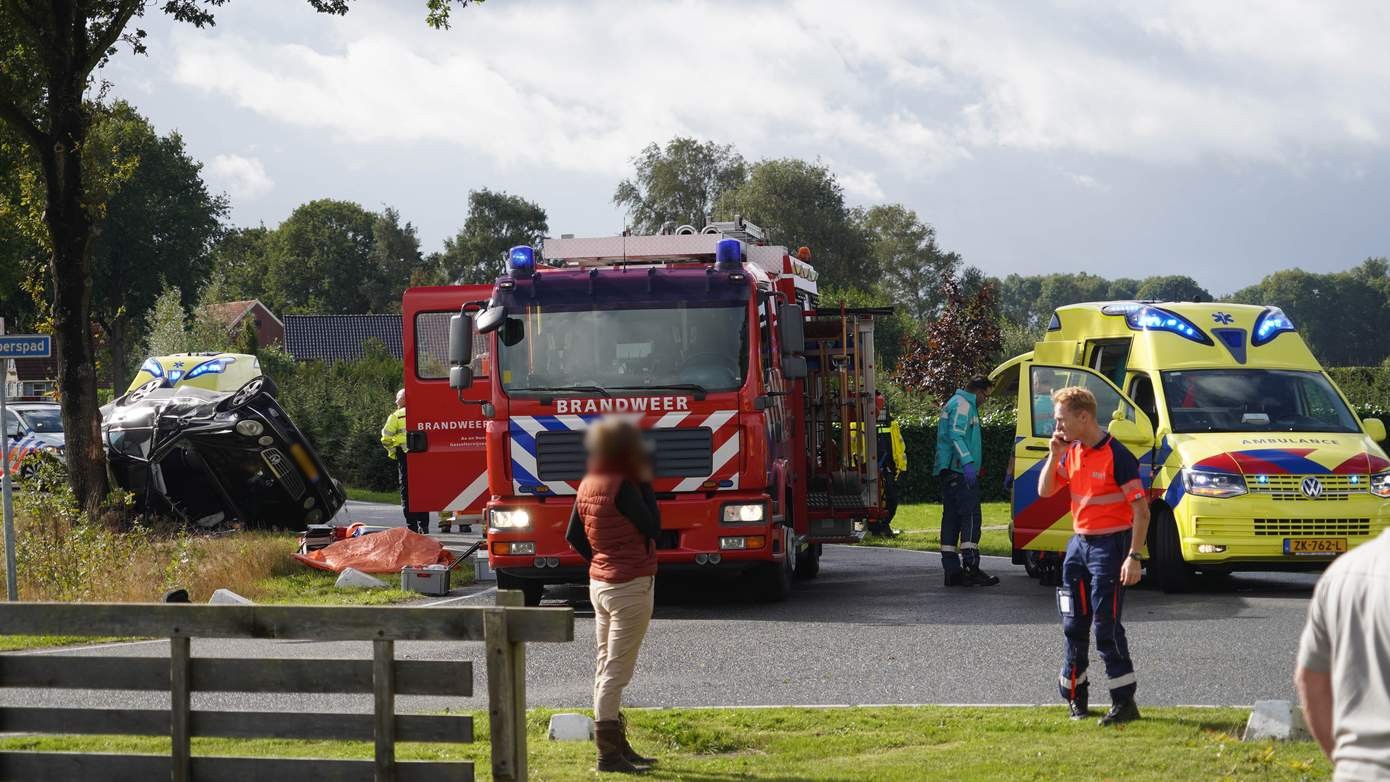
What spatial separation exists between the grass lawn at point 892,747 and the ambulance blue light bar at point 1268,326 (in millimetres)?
7287

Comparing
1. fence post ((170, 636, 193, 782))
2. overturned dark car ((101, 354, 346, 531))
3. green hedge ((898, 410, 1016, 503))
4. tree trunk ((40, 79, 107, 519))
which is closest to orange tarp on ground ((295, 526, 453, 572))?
tree trunk ((40, 79, 107, 519))

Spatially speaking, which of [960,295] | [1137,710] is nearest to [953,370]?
[960,295]

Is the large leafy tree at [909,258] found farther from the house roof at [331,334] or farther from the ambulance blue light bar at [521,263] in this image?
the ambulance blue light bar at [521,263]

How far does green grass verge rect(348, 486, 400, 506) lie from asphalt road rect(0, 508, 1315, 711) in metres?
18.2

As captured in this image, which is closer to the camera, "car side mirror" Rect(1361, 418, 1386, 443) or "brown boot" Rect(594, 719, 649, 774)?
"brown boot" Rect(594, 719, 649, 774)

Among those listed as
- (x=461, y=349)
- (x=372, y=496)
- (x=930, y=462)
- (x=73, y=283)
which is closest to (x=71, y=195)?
(x=73, y=283)

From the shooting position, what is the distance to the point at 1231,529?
14.0 metres

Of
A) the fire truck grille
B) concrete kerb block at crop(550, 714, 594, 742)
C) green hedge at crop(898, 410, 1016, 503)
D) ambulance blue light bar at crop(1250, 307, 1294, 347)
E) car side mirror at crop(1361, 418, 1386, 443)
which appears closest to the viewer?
concrete kerb block at crop(550, 714, 594, 742)

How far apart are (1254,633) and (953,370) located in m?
31.5

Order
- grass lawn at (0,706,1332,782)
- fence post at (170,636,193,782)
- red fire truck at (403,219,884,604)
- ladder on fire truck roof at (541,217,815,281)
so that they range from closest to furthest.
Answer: fence post at (170,636,193,782) → grass lawn at (0,706,1332,782) → red fire truck at (403,219,884,604) → ladder on fire truck roof at (541,217,815,281)

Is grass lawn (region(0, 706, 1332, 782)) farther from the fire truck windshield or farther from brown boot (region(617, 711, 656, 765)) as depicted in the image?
the fire truck windshield

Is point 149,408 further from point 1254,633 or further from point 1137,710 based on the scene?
point 1137,710

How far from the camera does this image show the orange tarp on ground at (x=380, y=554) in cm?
1691

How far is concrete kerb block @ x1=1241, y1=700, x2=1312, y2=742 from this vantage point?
7902 millimetres
